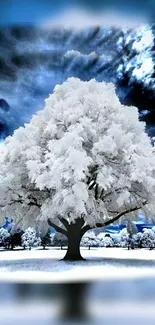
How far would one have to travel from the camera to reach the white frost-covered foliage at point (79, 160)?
15.1 feet

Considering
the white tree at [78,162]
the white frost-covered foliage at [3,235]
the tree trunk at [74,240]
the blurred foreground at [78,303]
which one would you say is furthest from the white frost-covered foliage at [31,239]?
the blurred foreground at [78,303]

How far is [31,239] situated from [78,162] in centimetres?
→ 266

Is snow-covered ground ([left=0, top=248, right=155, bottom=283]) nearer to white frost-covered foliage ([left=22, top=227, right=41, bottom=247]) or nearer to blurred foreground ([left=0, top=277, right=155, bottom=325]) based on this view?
blurred foreground ([left=0, top=277, right=155, bottom=325])

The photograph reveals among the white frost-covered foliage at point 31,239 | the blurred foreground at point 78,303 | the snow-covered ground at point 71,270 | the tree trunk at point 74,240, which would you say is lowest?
the blurred foreground at point 78,303

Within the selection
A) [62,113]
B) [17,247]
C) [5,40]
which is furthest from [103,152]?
[17,247]

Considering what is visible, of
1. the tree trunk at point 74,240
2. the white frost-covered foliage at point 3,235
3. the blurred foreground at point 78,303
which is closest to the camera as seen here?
the blurred foreground at point 78,303

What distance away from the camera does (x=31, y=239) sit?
22.4 ft

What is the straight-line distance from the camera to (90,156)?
16.3 feet

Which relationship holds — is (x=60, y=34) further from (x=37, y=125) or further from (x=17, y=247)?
(x=17, y=247)

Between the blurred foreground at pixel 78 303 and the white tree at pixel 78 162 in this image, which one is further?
the white tree at pixel 78 162

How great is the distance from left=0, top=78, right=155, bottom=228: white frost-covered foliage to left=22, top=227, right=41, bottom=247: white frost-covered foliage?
95cm

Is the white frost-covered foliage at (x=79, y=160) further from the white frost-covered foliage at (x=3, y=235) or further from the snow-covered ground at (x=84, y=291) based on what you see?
the white frost-covered foliage at (x=3, y=235)

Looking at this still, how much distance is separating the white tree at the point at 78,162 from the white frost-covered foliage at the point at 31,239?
945mm

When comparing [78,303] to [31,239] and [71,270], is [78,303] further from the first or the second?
[31,239]
